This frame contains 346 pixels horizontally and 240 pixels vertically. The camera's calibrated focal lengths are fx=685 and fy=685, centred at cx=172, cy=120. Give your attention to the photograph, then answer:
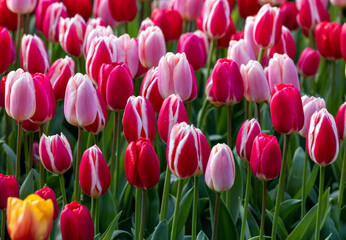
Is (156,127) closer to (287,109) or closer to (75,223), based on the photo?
(287,109)

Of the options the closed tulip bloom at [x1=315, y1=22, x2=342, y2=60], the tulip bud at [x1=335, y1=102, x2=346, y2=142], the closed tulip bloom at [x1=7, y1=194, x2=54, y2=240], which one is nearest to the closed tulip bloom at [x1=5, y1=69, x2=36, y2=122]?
the closed tulip bloom at [x1=7, y1=194, x2=54, y2=240]

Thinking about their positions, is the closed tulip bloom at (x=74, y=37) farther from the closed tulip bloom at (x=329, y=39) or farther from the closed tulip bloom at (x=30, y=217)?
the closed tulip bloom at (x=30, y=217)

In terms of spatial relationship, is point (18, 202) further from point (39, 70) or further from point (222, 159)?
point (39, 70)

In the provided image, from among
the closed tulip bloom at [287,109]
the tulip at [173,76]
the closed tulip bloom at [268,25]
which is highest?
the closed tulip bloom at [268,25]

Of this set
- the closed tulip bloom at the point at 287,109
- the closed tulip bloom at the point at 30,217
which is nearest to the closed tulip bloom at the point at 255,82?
the closed tulip bloom at the point at 287,109

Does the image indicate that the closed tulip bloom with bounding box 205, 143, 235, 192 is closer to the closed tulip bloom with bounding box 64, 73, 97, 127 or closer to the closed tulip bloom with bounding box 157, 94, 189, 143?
the closed tulip bloom with bounding box 157, 94, 189, 143

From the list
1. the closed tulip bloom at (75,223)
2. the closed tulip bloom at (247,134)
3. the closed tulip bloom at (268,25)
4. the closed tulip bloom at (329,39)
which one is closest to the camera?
the closed tulip bloom at (75,223)

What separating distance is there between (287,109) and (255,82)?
0.32m

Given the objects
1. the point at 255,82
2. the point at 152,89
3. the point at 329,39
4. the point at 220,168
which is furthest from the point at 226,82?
the point at 329,39

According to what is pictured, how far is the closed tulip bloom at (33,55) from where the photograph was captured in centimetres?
216

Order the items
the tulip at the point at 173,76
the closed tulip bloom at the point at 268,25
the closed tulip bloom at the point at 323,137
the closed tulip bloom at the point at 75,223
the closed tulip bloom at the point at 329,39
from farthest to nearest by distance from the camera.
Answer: the closed tulip bloom at the point at 329,39 < the closed tulip bloom at the point at 268,25 < the tulip at the point at 173,76 < the closed tulip bloom at the point at 323,137 < the closed tulip bloom at the point at 75,223

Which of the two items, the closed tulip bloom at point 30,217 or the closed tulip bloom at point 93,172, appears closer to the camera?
the closed tulip bloom at point 30,217

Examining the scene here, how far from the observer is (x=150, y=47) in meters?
2.20

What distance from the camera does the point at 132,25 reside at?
3105 millimetres
